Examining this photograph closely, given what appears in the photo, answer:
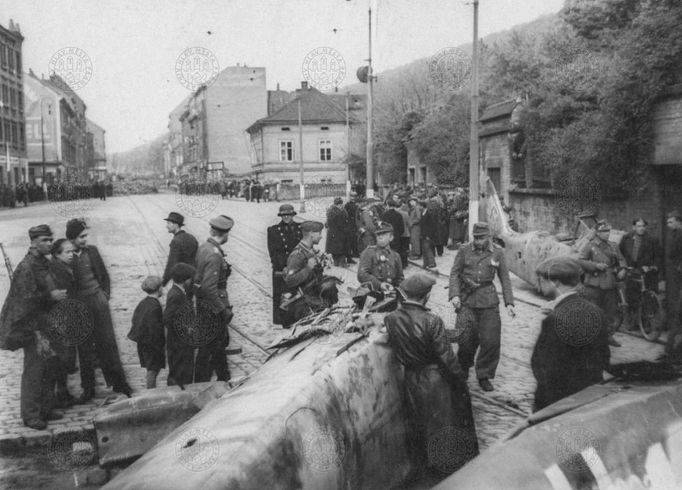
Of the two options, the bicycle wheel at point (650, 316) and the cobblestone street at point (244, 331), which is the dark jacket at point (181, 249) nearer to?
the cobblestone street at point (244, 331)

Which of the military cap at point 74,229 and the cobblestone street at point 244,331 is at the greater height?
the military cap at point 74,229

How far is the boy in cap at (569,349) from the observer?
16.0ft

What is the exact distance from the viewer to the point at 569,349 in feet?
16.3

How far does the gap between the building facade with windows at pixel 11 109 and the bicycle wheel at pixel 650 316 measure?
44.9 m

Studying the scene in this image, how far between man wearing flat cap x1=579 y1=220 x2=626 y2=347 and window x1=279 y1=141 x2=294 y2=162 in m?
56.2

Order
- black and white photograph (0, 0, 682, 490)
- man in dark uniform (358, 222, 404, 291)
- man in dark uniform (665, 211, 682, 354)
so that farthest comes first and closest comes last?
man in dark uniform (665, 211, 682, 354)
man in dark uniform (358, 222, 404, 291)
black and white photograph (0, 0, 682, 490)

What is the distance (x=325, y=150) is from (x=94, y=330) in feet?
193

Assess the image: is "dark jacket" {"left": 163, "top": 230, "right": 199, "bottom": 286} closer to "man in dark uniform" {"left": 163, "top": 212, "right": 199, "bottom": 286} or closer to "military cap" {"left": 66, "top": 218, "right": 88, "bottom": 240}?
"man in dark uniform" {"left": 163, "top": 212, "right": 199, "bottom": 286}

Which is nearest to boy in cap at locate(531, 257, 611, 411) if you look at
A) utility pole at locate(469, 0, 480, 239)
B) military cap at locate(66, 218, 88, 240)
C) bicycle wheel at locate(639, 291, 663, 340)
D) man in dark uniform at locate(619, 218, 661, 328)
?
military cap at locate(66, 218, 88, 240)

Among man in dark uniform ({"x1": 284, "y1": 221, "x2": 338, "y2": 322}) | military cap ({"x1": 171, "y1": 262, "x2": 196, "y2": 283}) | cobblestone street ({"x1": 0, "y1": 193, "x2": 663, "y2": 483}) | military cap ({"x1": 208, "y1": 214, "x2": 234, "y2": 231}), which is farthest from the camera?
man in dark uniform ({"x1": 284, "y1": 221, "x2": 338, "y2": 322})

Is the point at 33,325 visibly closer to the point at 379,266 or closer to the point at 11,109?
the point at 379,266

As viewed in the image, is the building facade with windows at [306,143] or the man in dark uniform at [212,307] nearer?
the man in dark uniform at [212,307]

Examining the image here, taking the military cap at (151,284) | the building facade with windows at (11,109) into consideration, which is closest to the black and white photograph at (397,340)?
the military cap at (151,284)

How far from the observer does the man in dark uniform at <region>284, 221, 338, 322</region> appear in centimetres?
812
